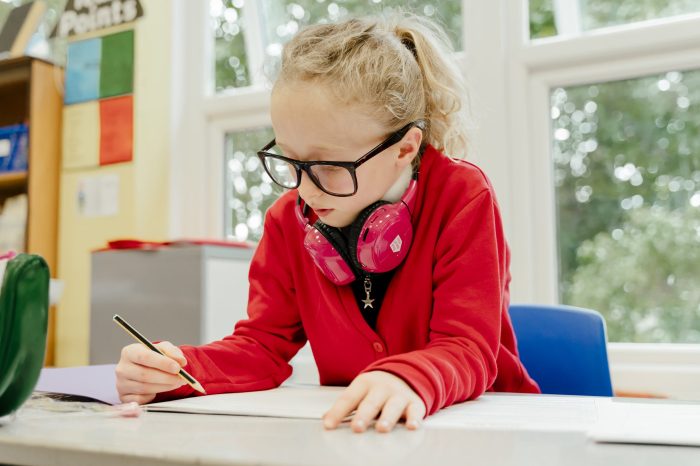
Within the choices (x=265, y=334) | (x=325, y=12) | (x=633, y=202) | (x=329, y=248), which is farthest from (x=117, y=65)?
(x=329, y=248)

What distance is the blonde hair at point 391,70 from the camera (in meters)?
0.92

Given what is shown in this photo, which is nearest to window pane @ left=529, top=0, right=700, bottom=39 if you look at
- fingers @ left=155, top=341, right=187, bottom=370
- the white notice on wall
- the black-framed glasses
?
the black-framed glasses

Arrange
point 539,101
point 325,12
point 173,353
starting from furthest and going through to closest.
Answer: point 325,12, point 539,101, point 173,353

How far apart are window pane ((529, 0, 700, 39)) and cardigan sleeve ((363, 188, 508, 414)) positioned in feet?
4.87

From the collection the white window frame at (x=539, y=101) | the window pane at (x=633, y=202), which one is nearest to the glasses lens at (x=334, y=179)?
the white window frame at (x=539, y=101)

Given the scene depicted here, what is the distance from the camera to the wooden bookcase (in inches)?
112

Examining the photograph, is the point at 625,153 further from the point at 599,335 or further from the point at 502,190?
the point at 599,335

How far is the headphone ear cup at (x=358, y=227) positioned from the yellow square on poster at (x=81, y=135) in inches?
86.5

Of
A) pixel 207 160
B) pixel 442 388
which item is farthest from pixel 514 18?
pixel 442 388

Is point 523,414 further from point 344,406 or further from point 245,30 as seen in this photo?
point 245,30

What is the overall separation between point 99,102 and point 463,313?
7.95 ft

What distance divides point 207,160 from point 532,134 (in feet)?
4.29

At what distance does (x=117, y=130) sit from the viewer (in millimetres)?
2865

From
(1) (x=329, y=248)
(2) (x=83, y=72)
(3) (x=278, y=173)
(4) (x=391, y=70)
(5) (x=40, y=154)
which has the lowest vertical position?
(1) (x=329, y=248)
